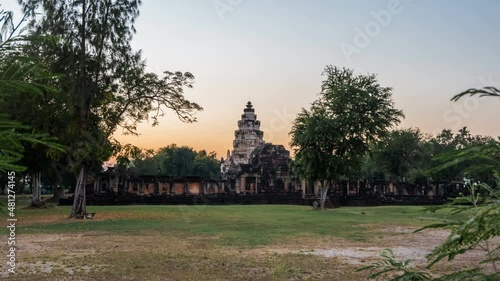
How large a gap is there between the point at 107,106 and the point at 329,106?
48.8ft

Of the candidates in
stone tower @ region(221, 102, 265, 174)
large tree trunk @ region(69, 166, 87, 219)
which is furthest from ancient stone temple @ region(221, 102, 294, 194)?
large tree trunk @ region(69, 166, 87, 219)

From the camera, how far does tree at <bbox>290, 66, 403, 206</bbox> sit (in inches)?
1140

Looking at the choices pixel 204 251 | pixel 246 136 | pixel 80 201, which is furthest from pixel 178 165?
pixel 204 251

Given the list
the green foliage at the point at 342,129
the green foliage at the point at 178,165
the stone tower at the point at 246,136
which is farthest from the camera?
the green foliage at the point at 178,165

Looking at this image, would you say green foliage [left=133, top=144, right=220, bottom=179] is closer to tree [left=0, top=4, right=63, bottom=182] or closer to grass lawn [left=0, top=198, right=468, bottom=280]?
grass lawn [left=0, top=198, right=468, bottom=280]

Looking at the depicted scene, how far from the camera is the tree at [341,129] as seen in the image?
95.0 feet

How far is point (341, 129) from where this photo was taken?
29250 mm

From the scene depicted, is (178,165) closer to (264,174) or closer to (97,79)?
(264,174)

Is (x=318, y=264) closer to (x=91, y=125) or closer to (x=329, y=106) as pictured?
(x=91, y=125)

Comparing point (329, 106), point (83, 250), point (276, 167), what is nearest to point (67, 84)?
point (83, 250)

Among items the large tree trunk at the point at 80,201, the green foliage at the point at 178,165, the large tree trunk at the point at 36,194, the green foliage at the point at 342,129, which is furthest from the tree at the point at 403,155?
the large tree trunk at the point at 80,201

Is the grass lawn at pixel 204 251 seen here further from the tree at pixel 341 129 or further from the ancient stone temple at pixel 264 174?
the ancient stone temple at pixel 264 174

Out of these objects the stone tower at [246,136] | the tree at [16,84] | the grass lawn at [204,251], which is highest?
the stone tower at [246,136]

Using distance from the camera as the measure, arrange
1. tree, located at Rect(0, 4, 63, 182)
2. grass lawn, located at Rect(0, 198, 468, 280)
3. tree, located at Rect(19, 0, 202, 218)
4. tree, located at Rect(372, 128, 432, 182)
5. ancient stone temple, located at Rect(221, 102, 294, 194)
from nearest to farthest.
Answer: tree, located at Rect(0, 4, 63, 182) → grass lawn, located at Rect(0, 198, 468, 280) → tree, located at Rect(19, 0, 202, 218) → ancient stone temple, located at Rect(221, 102, 294, 194) → tree, located at Rect(372, 128, 432, 182)
